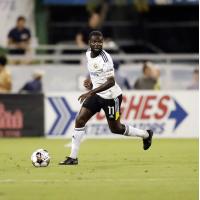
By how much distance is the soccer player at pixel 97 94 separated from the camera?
15094 mm

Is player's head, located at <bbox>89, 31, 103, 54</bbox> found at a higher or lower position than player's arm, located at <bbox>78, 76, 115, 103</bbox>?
higher

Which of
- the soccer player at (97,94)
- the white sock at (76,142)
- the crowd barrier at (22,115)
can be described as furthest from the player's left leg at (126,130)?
the crowd barrier at (22,115)

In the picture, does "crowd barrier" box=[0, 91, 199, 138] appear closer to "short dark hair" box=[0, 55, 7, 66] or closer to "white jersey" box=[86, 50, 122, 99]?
"short dark hair" box=[0, 55, 7, 66]

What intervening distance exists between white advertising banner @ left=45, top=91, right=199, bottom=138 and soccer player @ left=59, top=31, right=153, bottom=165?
6.83 metres

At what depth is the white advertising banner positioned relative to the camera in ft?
75.0

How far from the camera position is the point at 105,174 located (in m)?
13.8

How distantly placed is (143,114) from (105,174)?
935 cm

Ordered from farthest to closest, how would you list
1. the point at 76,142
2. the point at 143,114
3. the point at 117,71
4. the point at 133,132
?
the point at 143,114 → the point at 117,71 → the point at 133,132 → the point at 76,142

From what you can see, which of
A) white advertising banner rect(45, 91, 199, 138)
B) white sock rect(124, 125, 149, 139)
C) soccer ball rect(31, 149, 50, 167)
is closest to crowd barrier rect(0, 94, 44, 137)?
white advertising banner rect(45, 91, 199, 138)

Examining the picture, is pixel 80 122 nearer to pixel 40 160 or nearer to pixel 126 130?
pixel 40 160

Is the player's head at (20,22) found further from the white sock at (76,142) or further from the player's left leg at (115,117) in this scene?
the white sock at (76,142)

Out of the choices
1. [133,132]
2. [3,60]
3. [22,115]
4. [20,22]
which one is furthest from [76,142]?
[20,22]

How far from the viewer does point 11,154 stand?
1778 cm

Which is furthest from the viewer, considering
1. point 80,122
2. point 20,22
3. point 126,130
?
point 20,22
